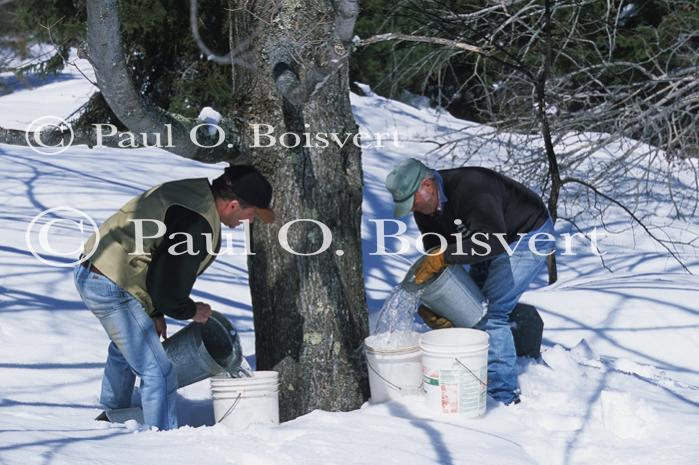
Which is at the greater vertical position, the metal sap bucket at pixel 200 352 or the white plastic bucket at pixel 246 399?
the metal sap bucket at pixel 200 352

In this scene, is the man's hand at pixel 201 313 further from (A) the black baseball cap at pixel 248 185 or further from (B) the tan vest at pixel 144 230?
(A) the black baseball cap at pixel 248 185

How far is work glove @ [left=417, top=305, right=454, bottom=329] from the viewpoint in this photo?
4380 mm

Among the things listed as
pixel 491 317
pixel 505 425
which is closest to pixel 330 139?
pixel 491 317

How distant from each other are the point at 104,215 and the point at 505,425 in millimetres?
4933

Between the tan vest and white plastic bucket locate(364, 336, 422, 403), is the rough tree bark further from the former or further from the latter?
the tan vest

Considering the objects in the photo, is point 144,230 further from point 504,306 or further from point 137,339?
point 504,306

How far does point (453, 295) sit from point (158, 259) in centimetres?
137

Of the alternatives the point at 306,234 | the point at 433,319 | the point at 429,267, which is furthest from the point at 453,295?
the point at 306,234

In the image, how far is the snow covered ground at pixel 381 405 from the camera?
354cm

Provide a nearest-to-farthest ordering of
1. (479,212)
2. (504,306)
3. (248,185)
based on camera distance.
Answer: (248,185)
(479,212)
(504,306)

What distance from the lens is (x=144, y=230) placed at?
3699 mm

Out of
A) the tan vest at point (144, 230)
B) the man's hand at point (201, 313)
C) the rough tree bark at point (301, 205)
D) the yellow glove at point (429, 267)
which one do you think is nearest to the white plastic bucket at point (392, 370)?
the rough tree bark at point (301, 205)

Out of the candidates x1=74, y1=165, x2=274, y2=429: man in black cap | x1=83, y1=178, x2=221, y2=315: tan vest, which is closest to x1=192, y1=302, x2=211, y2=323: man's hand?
x1=74, y1=165, x2=274, y2=429: man in black cap

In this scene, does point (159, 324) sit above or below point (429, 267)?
below
